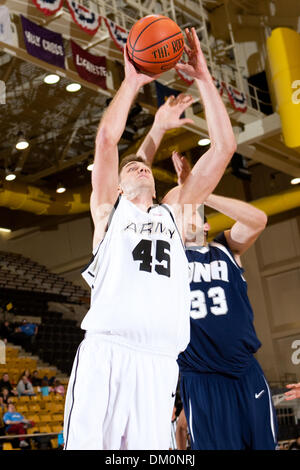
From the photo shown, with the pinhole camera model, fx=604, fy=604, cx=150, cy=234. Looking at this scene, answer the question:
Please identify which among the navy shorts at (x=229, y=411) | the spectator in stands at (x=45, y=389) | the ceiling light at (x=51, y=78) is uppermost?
the ceiling light at (x=51, y=78)

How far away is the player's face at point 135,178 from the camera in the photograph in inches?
119

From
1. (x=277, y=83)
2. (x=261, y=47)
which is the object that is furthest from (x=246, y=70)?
(x=277, y=83)

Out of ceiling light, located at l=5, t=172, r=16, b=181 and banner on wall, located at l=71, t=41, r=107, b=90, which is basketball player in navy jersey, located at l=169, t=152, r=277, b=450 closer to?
banner on wall, located at l=71, t=41, r=107, b=90

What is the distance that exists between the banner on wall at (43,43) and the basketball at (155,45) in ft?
18.9

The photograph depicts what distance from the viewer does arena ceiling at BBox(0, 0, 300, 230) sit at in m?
12.3

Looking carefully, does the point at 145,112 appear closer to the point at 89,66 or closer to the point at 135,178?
the point at 89,66

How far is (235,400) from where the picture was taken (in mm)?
3822

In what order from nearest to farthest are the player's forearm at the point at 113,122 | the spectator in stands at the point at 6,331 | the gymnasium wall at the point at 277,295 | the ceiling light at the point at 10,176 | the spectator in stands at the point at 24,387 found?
the player's forearm at the point at 113,122 → the spectator in stands at the point at 24,387 → the spectator in stands at the point at 6,331 → the ceiling light at the point at 10,176 → the gymnasium wall at the point at 277,295

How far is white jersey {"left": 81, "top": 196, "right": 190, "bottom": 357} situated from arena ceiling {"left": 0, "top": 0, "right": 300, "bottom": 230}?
7907 millimetres

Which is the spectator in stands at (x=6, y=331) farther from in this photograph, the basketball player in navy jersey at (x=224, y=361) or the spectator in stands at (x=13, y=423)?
the basketball player in navy jersey at (x=224, y=361)

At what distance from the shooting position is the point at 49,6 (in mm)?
9062

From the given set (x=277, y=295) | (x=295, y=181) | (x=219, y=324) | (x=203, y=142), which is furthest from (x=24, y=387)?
(x=219, y=324)

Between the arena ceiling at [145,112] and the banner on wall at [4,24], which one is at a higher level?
the arena ceiling at [145,112]

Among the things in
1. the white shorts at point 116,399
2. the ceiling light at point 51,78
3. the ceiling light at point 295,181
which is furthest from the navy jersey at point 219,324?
the ceiling light at point 295,181
